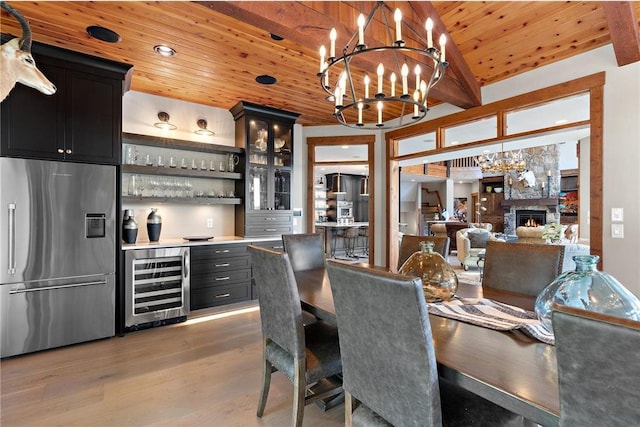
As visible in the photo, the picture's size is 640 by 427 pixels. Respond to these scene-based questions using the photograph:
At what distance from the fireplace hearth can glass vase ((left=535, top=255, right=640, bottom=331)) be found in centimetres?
1088

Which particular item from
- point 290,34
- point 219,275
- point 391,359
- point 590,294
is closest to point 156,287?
point 219,275

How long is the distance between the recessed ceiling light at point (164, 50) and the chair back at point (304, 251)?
202cm

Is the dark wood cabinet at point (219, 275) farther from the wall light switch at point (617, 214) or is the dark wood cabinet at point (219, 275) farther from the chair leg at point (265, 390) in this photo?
the wall light switch at point (617, 214)

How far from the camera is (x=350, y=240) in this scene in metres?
9.55

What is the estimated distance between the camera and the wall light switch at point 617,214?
2721 millimetres

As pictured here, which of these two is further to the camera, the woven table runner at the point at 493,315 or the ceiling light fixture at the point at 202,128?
the ceiling light fixture at the point at 202,128

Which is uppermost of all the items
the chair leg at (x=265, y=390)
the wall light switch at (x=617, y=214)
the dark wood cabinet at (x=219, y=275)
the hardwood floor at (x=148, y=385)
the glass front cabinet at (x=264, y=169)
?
the glass front cabinet at (x=264, y=169)

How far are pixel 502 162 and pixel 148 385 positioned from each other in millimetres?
8793

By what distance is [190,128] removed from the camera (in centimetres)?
427

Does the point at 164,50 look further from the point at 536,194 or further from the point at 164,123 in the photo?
the point at 536,194

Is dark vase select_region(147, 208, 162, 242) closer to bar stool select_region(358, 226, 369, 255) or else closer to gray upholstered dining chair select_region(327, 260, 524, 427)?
gray upholstered dining chair select_region(327, 260, 524, 427)

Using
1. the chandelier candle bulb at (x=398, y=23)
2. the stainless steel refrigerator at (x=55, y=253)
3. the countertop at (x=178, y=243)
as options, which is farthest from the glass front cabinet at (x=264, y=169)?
the chandelier candle bulb at (x=398, y=23)

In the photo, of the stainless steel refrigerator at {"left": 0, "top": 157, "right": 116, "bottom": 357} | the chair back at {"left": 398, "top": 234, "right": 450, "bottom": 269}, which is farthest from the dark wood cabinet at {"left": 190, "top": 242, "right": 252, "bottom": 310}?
the chair back at {"left": 398, "top": 234, "right": 450, "bottom": 269}

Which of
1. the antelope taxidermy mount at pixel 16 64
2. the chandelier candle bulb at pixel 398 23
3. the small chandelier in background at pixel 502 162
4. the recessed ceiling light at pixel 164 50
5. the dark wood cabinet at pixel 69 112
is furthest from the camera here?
the small chandelier in background at pixel 502 162
